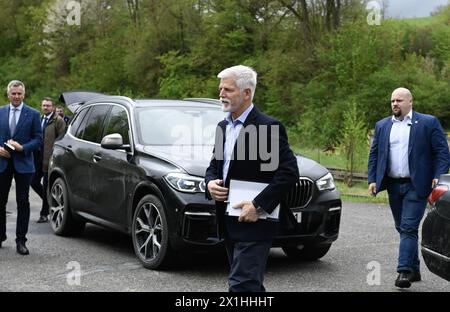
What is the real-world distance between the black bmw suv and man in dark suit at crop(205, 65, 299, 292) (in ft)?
8.31

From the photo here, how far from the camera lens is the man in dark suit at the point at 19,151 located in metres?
8.68

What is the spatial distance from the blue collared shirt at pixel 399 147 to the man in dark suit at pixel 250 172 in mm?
2851

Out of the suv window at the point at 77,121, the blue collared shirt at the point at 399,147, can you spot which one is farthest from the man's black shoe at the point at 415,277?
the suv window at the point at 77,121

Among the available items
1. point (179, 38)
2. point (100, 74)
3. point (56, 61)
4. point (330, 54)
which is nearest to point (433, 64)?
point (330, 54)

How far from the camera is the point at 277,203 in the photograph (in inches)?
181

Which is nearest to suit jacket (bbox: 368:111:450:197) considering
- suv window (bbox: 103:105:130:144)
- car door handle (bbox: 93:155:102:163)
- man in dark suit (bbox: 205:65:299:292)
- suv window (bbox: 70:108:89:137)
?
man in dark suit (bbox: 205:65:299:292)

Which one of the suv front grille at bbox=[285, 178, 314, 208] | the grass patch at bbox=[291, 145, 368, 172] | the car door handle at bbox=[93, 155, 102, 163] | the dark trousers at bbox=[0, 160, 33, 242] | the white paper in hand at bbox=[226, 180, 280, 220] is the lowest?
the grass patch at bbox=[291, 145, 368, 172]

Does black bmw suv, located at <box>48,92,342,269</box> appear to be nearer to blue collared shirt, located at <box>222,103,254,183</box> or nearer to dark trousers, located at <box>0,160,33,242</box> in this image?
dark trousers, located at <box>0,160,33,242</box>

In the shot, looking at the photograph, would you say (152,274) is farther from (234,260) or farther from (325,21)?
(325,21)

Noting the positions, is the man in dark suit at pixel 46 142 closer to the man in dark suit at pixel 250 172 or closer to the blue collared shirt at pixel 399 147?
the blue collared shirt at pixel 399 147

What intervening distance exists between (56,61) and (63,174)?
5488 cm

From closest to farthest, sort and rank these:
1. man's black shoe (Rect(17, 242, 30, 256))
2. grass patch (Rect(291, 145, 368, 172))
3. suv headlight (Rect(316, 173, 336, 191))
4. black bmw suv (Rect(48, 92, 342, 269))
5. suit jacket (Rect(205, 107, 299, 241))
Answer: suit jacket (Rect(205, 107, 299, 241)) → black bmw suv (Rect(48, 92, 342, 269)) → suv headlight (Rect(316, 173, 336, 191)) → man's black shoe (Rect(17, 242, 30, 256)) → grass patch (Rect(291, 145, 368, 172))

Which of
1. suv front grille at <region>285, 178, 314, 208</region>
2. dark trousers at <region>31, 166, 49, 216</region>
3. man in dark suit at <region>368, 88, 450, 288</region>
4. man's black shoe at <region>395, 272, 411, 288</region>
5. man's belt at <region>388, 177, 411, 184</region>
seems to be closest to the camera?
man's black shoe at <region>395, 272, 411, 288</region>

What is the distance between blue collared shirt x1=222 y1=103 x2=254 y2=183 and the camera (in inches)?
187
